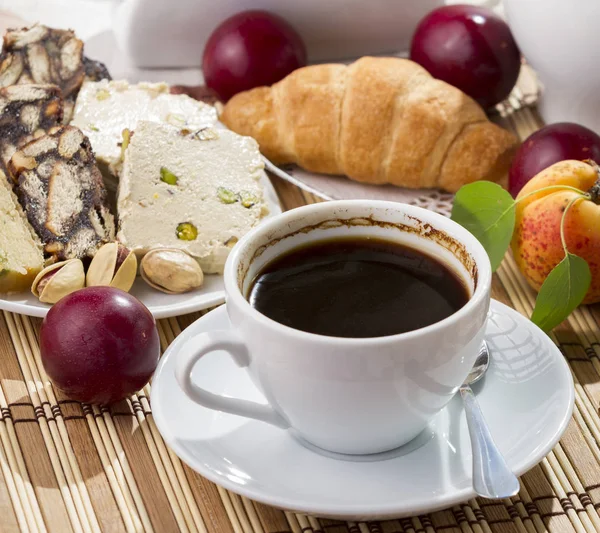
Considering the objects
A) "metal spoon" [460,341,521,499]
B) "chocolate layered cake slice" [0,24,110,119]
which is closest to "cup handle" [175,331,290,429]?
"metal spoon" [460,341,521,499]

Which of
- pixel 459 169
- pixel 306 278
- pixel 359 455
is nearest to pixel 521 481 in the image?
pixel 359 455

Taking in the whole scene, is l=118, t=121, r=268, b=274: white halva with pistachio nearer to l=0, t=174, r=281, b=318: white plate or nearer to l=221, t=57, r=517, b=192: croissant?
l=0, t=174, r=281, b=318: white plate

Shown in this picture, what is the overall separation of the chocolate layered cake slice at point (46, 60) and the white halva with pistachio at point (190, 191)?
1.21ft

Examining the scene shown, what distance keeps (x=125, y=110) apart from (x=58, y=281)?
69 cm

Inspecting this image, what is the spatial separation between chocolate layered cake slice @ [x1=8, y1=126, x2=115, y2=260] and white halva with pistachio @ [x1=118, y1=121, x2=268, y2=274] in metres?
0.06

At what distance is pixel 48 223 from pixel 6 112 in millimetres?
368

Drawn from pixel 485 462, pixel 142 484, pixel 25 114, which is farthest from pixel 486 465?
pixel 25 114

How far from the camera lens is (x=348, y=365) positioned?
0.97m

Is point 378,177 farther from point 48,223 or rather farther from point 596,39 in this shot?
point 48,223

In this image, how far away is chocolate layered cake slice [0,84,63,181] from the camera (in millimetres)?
1822

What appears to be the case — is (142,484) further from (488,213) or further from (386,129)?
(386,129)

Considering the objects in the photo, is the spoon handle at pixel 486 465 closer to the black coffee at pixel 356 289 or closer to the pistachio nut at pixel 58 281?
the black coffee at pixel 356 289

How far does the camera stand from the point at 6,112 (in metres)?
1.84

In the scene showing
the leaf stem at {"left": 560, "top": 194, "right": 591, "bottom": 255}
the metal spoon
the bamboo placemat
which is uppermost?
the leaf stem at {"left": 560, "top": 194, "right": 591, "bottom": 255}
